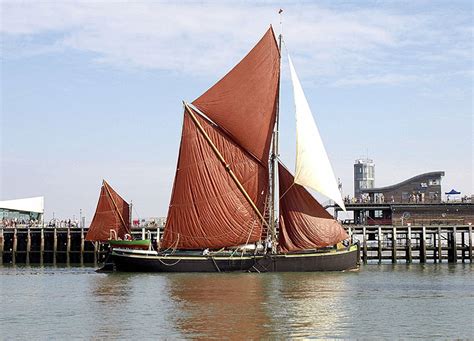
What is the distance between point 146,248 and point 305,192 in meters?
13.5

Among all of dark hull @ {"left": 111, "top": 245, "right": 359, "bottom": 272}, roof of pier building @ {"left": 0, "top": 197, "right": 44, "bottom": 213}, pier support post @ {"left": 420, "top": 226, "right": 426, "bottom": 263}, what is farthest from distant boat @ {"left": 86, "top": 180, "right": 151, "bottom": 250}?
roof of pier building @ {"left": 0, "top": 197, "right": 44, "bottom": 213}

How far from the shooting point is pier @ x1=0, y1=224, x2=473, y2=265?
8306cm

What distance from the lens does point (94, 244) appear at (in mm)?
87062

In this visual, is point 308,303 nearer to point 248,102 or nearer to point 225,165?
point 225,165

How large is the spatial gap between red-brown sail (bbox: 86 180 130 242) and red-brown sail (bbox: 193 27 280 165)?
1355 centimetres

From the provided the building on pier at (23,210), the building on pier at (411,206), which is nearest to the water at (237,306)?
the building on pier at (411,206)

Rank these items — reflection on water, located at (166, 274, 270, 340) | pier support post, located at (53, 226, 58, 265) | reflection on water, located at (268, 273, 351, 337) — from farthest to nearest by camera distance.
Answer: pier support post, located at (53, 226, 58, 265) → reflection on water, located at (268, 273, 351, 337) → reflection on water, located at (166, 274, 270, 340)

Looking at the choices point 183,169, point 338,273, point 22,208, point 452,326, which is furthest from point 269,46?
point 22,208

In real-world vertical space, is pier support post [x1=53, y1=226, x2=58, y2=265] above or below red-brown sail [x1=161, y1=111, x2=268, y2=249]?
below

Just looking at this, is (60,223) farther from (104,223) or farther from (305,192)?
(305,192)

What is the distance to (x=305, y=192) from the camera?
67.4m

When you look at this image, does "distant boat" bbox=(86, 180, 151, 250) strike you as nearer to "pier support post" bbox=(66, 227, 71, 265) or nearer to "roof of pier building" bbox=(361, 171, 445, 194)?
"pier support post" bbox=(66, 227, 71, 265)

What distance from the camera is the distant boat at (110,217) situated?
7631 centimetres

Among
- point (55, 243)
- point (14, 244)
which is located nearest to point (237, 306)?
point (55, 243)
